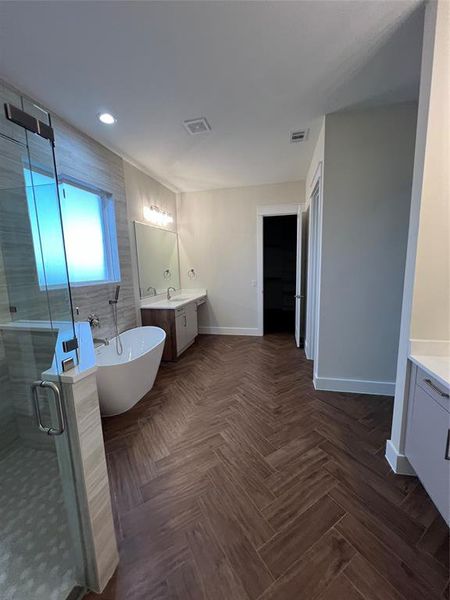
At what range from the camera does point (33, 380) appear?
1748 millimetres

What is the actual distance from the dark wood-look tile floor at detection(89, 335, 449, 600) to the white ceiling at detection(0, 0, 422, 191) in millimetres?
2889

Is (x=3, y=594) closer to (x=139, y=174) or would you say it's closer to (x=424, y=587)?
(x=424, y=587)

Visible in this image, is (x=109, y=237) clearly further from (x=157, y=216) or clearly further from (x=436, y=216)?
(x=436, y=216)

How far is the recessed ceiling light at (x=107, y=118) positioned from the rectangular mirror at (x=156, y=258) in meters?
1.28

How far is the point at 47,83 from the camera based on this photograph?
6.30ft

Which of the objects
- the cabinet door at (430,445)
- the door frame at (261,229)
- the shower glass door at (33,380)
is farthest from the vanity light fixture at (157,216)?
the cabinet door at (430,445)

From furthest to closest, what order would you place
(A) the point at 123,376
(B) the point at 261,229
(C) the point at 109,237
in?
(B) the point at 261,229 → (C) the point at 109,237 → (A) the point at 123,376

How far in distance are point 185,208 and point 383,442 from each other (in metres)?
4.64

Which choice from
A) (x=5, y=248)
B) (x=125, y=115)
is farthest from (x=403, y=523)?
(x=125, y=115)

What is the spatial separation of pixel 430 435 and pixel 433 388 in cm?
27

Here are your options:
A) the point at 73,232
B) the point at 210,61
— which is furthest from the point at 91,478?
the point at 210,61

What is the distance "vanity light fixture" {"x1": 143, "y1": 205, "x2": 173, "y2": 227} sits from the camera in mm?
3893

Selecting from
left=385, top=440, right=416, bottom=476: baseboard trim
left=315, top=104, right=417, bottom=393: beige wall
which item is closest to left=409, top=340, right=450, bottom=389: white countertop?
left=385, top=440, right=416, bottom=476: baseboard trim

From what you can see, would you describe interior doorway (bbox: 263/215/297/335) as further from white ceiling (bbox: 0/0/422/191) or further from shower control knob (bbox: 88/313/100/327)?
shower control knob (bbox: 88/313/100/327)
